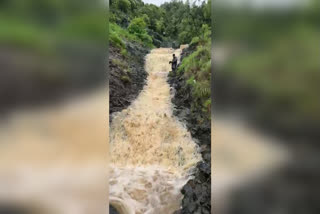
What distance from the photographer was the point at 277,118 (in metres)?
1.64

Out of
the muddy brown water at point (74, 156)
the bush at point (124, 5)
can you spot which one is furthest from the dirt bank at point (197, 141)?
the muddy brown water at point (74, 156)

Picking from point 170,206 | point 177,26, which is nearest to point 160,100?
point 177,26

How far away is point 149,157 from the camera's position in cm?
370

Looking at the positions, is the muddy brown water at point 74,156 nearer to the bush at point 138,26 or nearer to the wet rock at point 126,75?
the wet rock at point 126,75

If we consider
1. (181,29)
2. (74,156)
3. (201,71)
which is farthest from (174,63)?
(74,156)

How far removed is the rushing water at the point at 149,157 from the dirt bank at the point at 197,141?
0.10m

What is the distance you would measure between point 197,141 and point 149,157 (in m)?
0.71

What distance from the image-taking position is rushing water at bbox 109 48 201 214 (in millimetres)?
3250

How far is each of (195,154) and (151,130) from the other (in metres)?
0.71

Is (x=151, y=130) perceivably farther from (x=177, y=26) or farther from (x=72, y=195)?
(x=72, y=195)

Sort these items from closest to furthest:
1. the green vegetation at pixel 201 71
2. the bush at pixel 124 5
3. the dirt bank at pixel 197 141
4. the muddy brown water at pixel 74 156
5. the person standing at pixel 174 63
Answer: the muddy brown water at pixel 74 156, the dirt bank at pixel 197 141, the green vegetation at pixel 201 71, the bush at pixel 124 5, the person standing at pixel 174 63

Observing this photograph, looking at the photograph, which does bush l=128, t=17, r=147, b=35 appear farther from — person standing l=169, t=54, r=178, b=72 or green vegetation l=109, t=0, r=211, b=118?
person standing l=169, t=54, r=178, b=72

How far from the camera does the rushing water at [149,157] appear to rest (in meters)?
3.25

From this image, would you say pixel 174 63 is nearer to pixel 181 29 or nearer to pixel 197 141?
pixel 181 29
